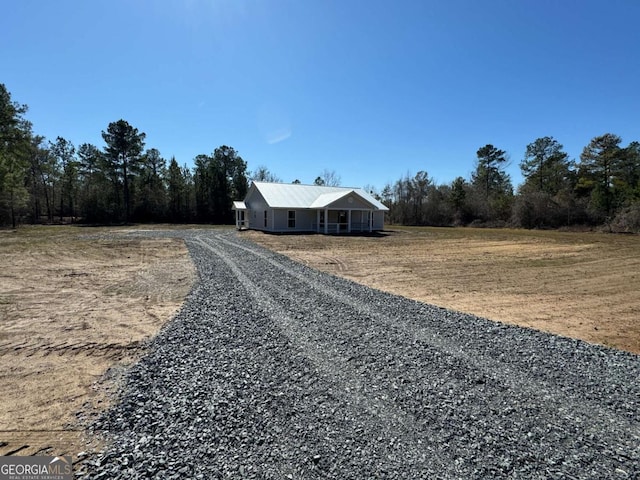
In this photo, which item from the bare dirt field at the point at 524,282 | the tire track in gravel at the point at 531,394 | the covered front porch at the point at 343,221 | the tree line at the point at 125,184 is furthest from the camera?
the tree line at the point at 125,184

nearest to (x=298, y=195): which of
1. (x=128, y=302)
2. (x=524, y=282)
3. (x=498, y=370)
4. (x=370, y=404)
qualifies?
(x=524, y=282)

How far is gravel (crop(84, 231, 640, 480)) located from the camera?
7.58 ft

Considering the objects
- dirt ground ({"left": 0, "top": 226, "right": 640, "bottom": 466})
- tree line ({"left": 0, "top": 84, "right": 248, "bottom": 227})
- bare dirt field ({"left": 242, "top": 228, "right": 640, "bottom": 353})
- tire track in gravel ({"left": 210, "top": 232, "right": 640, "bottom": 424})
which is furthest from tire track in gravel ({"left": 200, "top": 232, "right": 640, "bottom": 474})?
tree line ({"left": 0, "top": 84, "right": 248, "bottom": 227})

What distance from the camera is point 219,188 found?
4950 centimetres

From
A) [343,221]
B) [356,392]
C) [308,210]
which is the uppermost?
[308,210]

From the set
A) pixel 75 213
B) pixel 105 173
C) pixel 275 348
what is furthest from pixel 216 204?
pixel 275 348

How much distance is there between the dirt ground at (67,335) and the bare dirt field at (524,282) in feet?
18.0

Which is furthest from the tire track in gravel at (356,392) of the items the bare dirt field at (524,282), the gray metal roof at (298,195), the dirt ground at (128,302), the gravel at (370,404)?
the gray metal roof at (298,195)

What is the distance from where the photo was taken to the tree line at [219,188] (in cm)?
3109

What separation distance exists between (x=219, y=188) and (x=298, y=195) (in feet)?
81.4

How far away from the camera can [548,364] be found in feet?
12.9

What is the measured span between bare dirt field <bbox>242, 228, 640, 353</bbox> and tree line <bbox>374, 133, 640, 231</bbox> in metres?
22.3

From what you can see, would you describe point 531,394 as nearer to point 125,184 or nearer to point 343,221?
point 343,221

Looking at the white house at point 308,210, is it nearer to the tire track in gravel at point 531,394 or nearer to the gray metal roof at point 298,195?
the gray metal roof at point 298,195
